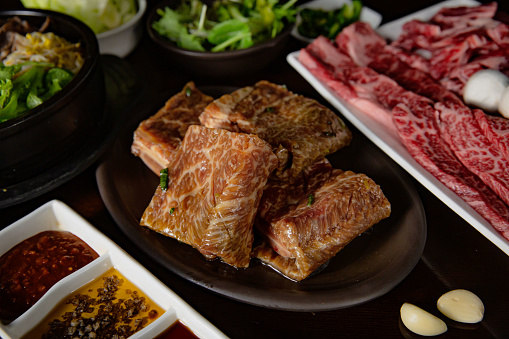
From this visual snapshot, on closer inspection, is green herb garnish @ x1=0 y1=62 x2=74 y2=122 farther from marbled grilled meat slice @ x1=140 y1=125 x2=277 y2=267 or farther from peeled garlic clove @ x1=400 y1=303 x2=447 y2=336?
peeled garlic clove @ x1=400 y1=303 x2=447 y2=336

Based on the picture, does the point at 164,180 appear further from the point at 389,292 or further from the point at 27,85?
the point at 389,292

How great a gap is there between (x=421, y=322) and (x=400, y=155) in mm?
1021

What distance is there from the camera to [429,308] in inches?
82.6

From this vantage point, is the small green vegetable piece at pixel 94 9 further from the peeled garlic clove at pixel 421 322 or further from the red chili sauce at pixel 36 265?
the peeled garlic clove at pixel 421 322

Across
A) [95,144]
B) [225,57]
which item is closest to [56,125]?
[95,144]

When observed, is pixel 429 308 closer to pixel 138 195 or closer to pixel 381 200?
pixel 381 200

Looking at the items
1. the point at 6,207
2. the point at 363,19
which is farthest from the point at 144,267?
the point at 363,19

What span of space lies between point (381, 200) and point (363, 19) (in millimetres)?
2184

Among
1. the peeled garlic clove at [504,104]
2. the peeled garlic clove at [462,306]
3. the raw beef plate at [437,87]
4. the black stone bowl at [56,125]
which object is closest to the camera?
the peeled garlic clove at [462,306]

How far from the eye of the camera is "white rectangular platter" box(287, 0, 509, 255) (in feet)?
7.46

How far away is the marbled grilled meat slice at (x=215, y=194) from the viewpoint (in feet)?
6.89

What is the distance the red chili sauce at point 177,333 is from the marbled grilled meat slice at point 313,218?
51 centimetres

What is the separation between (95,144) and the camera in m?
2.87

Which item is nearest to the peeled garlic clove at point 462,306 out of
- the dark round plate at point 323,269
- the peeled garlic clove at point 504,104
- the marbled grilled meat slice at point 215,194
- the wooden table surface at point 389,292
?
the wooden table surface at point 389,292
